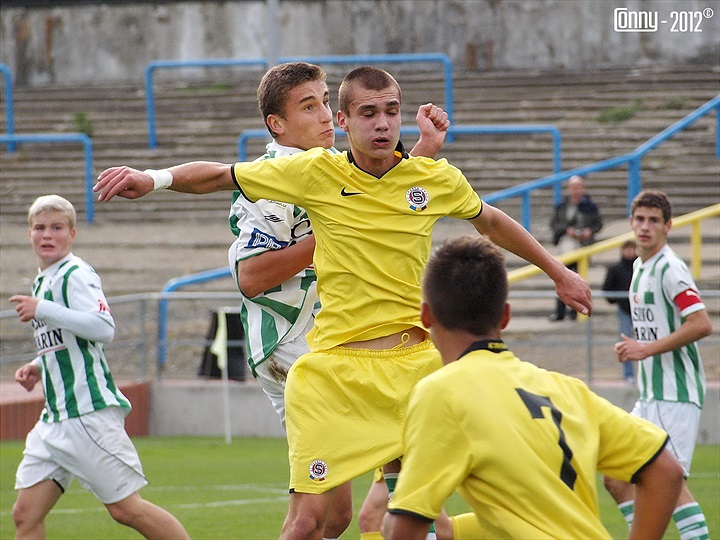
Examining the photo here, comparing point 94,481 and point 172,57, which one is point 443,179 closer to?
point 94,481

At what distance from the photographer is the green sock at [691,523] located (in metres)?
6.71

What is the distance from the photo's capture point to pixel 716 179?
19.7 m

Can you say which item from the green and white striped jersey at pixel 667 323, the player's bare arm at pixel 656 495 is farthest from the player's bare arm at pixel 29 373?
the player's bare arm at pixel 656 495

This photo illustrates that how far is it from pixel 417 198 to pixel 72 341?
2.41 m

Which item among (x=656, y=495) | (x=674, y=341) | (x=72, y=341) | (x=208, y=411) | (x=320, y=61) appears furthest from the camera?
(x=320, y=61)

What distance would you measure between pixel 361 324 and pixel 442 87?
18.9m

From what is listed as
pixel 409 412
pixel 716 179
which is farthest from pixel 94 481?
pixel 716 179

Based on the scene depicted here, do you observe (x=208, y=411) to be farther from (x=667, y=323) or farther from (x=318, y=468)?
(x=318, y=468)

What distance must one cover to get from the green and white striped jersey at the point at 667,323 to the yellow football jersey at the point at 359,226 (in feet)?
10.3

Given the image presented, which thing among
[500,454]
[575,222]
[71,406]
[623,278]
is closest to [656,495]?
[500,454]

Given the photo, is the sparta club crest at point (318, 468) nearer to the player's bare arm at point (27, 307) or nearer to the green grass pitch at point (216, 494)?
the player's bare arm at point (27, 307)

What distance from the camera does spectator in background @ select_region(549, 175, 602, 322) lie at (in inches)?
680
